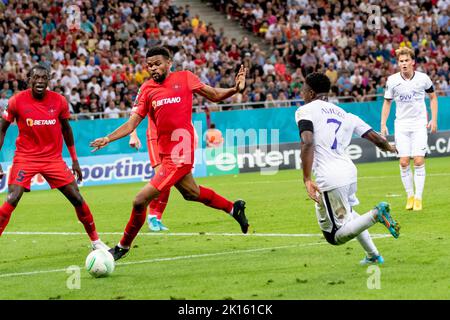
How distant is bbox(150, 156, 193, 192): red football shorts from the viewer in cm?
1203

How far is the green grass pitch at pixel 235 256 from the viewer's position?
9.68 meters

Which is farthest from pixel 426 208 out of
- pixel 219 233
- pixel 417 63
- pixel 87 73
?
pixel 417 63

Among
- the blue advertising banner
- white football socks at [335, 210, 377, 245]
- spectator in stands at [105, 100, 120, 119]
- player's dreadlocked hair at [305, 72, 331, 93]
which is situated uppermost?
player's dreadlocked hair at [305, 72, 331, 93]

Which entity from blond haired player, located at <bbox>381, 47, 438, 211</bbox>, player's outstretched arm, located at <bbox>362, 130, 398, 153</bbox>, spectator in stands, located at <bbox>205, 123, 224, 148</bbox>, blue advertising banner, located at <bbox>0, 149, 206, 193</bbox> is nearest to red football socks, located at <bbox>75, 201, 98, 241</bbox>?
player's outstretched arm, located at <bbox>362, 130, 398, 153</bbox>

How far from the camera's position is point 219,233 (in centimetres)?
1509

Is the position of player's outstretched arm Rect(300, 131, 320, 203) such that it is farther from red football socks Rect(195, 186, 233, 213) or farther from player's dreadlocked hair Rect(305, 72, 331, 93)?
red football socks Rect(195, 186, 233, 213)

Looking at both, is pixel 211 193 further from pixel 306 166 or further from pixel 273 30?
pixel 273 30

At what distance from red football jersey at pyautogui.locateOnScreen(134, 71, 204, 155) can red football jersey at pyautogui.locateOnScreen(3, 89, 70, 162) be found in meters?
1.22

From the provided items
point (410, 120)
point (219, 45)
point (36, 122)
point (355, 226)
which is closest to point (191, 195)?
point (36, 122)

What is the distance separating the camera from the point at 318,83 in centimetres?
1049

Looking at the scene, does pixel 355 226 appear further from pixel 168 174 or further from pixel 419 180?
pixel 419 180

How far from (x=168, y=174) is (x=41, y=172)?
5.81ft
